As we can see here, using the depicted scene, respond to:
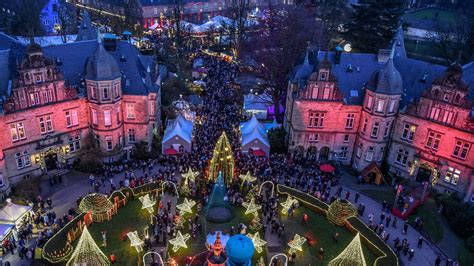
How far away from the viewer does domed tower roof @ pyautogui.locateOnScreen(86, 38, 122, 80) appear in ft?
158

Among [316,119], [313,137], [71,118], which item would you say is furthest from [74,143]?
[316,119]

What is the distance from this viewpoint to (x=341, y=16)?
3615 inches

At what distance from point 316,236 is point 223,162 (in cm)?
1252

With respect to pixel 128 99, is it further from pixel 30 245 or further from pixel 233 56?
pixel 233 56

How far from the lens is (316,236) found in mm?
41219

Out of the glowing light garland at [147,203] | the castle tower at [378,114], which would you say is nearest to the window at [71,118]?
the glowing light garland at [147,203]

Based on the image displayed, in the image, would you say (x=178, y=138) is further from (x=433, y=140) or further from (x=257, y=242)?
(x=433, y=140)

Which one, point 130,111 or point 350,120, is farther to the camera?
point 350,120

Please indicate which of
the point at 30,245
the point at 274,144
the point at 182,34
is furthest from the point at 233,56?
the point at 30,245

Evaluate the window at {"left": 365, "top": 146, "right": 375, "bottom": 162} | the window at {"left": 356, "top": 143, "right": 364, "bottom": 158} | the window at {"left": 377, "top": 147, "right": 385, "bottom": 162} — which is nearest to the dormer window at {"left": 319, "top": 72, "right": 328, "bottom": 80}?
the window at {"left": 356, "top": 143, "right": 364, "bottom": 158}

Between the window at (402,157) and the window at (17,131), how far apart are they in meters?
46.4

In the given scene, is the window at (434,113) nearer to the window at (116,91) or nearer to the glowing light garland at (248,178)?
the glowing light garland at (248,178)

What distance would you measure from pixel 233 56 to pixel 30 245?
6646 cm

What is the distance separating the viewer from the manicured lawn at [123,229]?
37.2 meters
